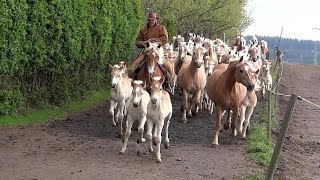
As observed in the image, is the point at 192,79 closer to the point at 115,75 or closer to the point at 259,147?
the point at 115,75

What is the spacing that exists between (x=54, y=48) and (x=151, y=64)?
3.06 m

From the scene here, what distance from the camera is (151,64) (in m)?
16.0

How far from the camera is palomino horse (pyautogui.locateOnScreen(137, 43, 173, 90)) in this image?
16.0 metres

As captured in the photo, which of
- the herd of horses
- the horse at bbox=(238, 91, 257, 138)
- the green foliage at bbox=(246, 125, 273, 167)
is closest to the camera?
the herd of horses

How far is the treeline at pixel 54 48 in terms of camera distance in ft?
49.4

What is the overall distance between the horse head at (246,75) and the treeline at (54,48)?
5480 millimetres

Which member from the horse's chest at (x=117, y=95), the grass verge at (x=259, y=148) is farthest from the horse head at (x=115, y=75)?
the grass verge at (x=259, y=148)

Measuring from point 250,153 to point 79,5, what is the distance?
25.2ft

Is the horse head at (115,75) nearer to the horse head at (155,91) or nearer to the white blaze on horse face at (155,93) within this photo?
the horse head at (155,91)

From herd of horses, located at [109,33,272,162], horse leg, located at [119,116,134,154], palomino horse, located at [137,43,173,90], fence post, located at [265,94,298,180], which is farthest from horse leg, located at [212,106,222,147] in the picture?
fence post, located at [265,94,298,180]

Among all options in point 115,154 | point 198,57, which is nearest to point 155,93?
point 115,154

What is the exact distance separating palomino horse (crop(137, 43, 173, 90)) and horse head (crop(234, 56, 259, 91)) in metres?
2.53

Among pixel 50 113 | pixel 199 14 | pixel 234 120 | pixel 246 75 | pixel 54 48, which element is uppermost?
pixel 199 14

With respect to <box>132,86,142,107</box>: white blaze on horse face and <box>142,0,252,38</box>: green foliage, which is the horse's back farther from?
<box>142,0,252,38</box>: green foliage
